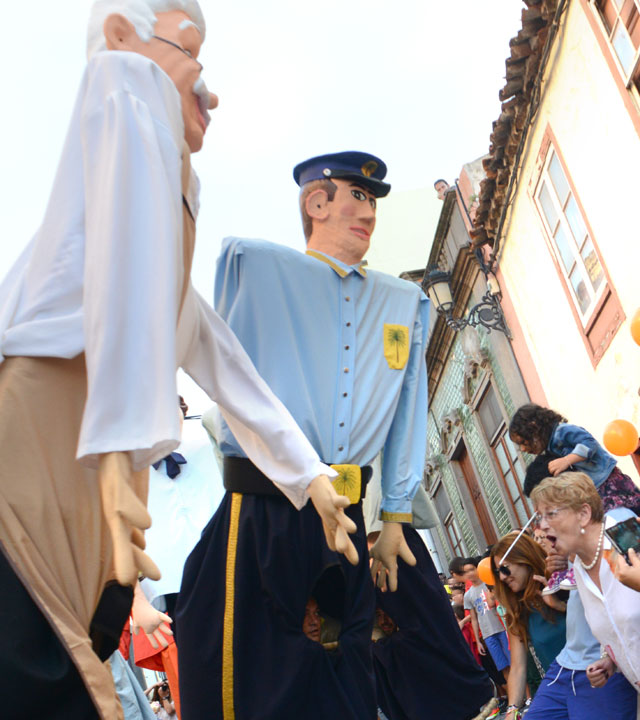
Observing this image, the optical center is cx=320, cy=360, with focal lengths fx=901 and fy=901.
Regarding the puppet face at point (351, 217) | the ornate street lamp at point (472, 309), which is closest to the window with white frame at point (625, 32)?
the ornate street lamp at point (472, 309)

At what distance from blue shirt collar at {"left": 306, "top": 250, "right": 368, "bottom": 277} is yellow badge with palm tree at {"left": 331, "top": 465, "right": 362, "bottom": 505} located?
758 mm

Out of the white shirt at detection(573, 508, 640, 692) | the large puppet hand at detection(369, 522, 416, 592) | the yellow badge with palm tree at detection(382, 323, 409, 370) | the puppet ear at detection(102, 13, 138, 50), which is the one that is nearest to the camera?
the puppet ear at detection(102, 13, 138, 50)

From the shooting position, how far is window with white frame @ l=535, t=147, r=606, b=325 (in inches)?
418

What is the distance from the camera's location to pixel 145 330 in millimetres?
1507

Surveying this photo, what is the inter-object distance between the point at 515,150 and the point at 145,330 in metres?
11.8

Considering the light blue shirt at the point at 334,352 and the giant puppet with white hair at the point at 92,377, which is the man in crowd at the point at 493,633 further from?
the giant puppet with white hair at the point at 92,377

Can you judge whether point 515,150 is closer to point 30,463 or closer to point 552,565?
point 552,565

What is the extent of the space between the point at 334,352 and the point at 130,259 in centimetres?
144

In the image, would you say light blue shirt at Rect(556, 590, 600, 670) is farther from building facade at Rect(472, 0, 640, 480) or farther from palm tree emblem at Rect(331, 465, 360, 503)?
building facade at Rect(472, 0, 640, 480)

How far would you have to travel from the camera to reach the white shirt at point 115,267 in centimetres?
146

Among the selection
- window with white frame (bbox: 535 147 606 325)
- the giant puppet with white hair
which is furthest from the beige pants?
window with white frame (bbox: 535 147 606 325)

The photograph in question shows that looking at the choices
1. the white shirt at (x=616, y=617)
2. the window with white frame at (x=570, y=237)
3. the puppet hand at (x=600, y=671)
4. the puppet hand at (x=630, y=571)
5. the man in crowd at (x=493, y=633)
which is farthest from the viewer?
the window with white frame at (x=570, y=237)

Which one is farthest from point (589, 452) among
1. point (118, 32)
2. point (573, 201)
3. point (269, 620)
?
point (573, 201)

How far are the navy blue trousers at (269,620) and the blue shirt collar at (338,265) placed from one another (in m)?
0.93
